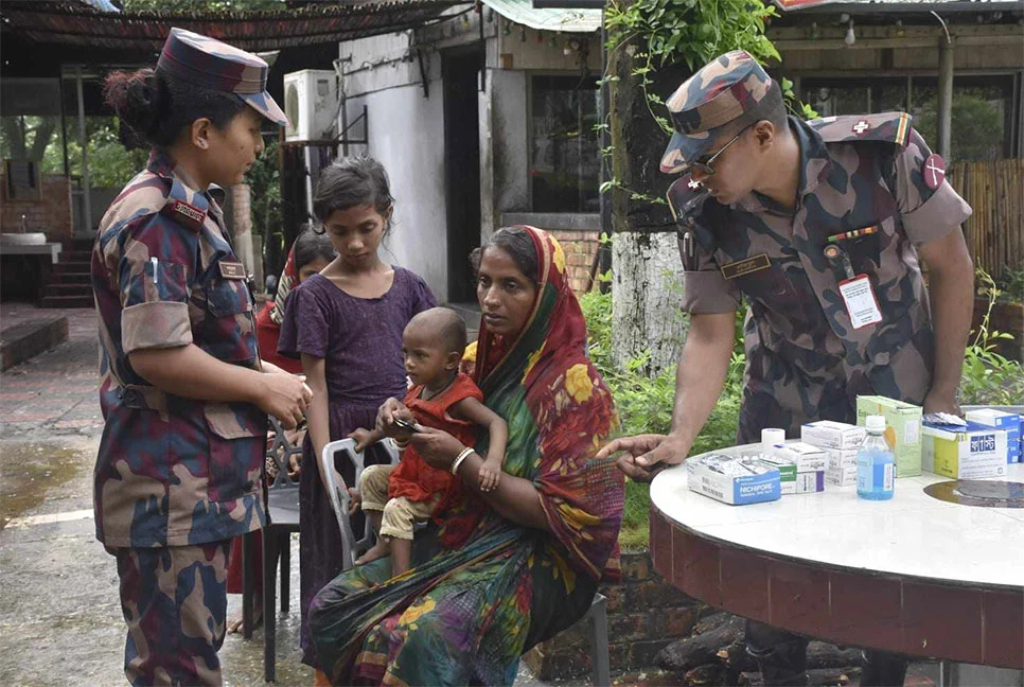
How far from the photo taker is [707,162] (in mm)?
2973

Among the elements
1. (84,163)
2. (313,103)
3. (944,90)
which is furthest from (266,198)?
(944,90)

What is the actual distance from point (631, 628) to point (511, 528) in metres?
1.27

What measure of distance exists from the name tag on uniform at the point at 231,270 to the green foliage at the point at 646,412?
172 cm

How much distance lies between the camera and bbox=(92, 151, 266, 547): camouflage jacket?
2.56 meters

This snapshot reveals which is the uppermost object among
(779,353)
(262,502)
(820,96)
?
(820,96)

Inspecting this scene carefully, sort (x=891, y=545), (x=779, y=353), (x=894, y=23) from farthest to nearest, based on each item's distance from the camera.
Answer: (x=894, y=23)
(x=779, y=353)
(x=891, y=545)

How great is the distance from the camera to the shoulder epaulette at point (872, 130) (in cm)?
311

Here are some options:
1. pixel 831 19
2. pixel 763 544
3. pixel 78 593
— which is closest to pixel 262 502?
pixel 763 544

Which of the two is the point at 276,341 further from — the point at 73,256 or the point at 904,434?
the point at 73,256

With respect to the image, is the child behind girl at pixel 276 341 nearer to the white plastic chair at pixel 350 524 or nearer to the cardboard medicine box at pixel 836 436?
the white plastic chair at pixel 350 524

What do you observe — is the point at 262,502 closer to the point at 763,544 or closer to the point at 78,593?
the point at 763,544

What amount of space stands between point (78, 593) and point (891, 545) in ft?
12.7

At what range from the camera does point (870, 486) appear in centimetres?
266

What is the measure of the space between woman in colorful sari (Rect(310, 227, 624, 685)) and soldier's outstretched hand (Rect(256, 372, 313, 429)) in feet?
1.14
